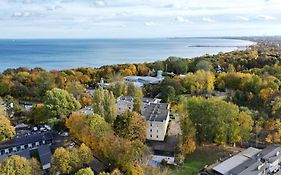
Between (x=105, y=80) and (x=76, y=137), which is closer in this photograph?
(x=76, y=137)

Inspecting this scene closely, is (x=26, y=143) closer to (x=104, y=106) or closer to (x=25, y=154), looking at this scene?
(x=25, y=154)

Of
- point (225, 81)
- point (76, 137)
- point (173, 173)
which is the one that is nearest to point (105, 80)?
point (225, 81)

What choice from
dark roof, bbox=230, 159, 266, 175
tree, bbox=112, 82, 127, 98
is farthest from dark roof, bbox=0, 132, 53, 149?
dark roof, bbox=230, 159, 266, 175

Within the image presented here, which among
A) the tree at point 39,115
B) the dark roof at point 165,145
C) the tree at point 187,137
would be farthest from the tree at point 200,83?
the tree at point 39,115

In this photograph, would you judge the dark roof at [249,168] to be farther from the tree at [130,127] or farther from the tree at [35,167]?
the tree at [35,167]

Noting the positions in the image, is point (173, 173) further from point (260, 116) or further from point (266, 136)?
point (260, 116)

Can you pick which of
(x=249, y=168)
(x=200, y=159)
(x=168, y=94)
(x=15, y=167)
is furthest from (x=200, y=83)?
(x=15, y=167)

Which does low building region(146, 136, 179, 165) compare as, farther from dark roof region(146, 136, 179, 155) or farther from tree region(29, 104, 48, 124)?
tree region(29, 104, 48, 124)
